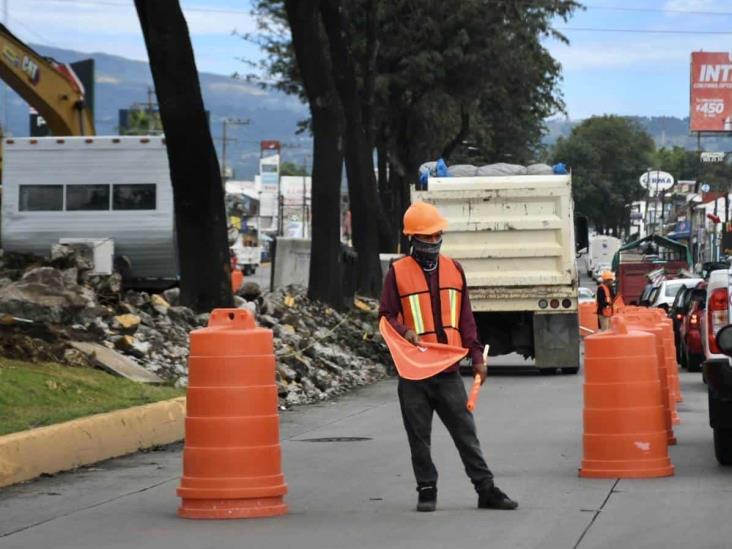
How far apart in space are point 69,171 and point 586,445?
22999 millimetres

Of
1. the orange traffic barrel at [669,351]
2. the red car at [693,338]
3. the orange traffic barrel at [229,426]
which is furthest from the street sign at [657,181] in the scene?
the orange traffic barrel at [229,426]

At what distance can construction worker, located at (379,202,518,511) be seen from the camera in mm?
10922

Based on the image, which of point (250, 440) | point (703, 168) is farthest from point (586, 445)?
point (703, 168)

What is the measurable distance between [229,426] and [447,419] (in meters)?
1.49

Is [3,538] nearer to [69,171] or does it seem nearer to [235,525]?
[235,525]

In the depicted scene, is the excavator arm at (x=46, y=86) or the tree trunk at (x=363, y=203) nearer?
the excavator arm at (x=46, y=86)

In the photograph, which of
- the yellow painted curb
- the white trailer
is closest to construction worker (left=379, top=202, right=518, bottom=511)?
the yellow painted curb

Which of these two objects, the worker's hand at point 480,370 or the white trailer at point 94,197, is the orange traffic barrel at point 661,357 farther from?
the white trailer at point 94,197

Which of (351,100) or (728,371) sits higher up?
(351,100)

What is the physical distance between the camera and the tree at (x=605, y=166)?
136 metres

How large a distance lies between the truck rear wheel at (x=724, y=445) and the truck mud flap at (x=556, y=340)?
1348 centimetres

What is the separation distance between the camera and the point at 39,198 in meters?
34.4

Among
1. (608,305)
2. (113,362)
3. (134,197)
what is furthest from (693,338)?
(113,362)

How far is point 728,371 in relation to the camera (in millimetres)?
12727
